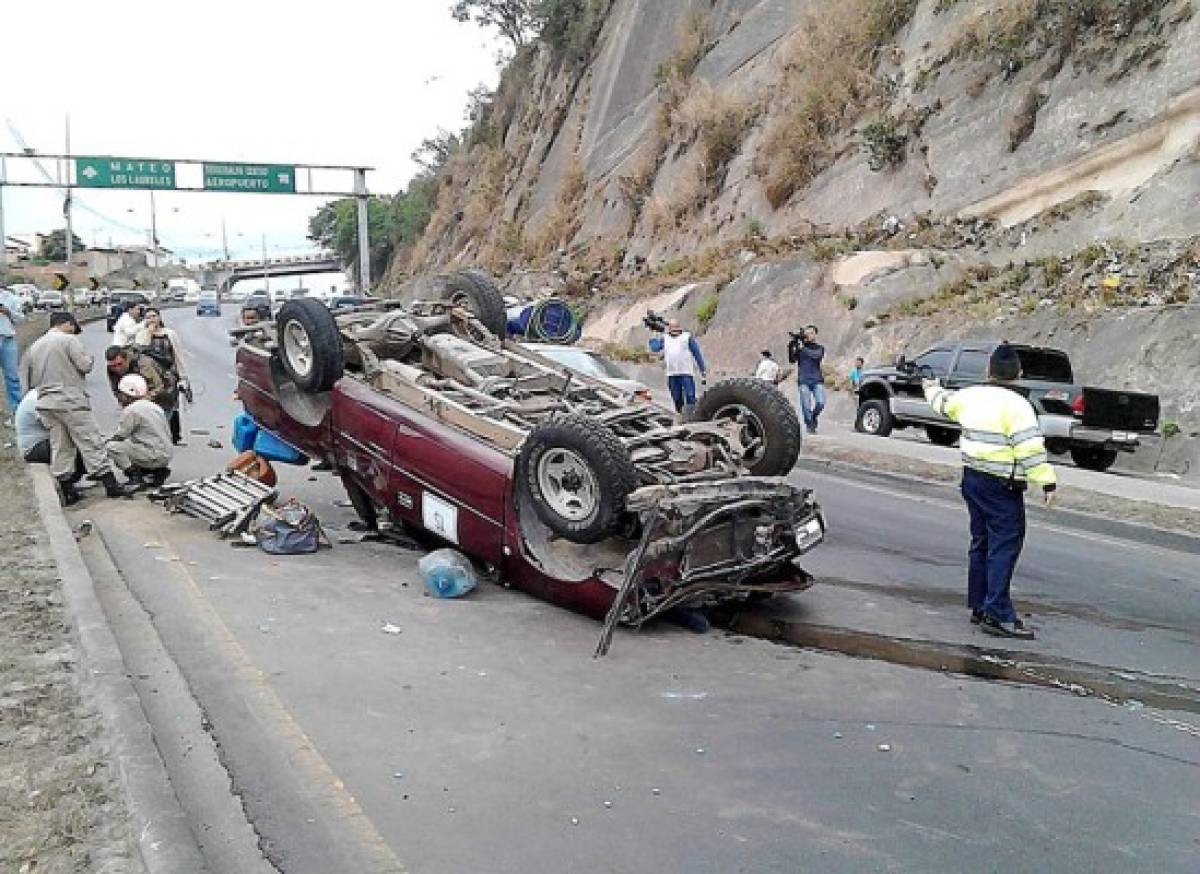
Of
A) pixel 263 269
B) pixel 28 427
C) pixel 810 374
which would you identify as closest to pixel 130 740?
pixel 28 427

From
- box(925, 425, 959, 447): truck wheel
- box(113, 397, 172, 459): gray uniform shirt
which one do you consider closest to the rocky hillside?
box(925, 425, 959, 447): truck wheel

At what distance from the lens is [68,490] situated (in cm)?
973

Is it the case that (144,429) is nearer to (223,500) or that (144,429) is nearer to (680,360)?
(223,500)

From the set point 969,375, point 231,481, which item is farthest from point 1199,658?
point 969,375

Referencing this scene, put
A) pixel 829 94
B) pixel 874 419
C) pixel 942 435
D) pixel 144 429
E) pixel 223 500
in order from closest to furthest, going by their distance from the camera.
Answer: pixel 223 500 < pixel 144 429 < pixel 942 435 < pixel 874 419 < pixel 829 94

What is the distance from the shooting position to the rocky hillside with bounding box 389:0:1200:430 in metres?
17.6

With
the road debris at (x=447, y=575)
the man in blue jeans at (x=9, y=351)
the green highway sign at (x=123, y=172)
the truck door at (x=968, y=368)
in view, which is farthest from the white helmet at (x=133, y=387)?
the green highway sign at (x=123, y=172)

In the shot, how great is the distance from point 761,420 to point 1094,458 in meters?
8.61

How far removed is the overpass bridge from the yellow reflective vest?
10944 cm

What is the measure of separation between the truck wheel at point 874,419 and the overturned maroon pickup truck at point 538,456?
966 centimetres

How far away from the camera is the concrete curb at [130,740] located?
11.6 ft

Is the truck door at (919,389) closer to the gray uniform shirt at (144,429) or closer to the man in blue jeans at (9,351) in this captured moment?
the gray uniform shirt at (144,429)

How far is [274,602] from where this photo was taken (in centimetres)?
670

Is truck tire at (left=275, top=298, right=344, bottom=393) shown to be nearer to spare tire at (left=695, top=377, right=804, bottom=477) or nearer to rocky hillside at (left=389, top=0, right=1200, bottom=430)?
spare tire at (left=695, top=377, right=804, bottom=477)
